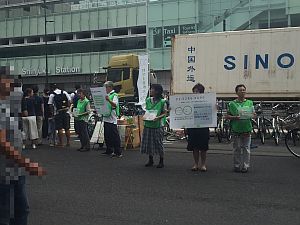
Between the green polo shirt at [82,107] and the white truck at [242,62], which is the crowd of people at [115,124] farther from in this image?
the white truck at [242,62]

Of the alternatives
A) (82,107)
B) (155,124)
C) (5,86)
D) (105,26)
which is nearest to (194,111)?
(155,124)

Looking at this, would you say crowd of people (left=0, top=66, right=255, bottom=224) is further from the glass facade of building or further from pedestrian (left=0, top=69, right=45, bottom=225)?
the glass facade of building

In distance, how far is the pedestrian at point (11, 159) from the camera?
3.85 metres

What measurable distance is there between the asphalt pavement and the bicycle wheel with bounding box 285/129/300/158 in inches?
9.4

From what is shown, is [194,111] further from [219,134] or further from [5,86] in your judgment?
[5,86]

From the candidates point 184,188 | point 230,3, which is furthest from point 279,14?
point 184,188

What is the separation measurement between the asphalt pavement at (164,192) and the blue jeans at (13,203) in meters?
1.52

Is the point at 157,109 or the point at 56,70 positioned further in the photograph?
the point at 56,70

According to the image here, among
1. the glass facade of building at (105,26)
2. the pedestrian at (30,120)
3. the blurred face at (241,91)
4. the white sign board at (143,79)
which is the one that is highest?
the glass facade of building at (105,26)

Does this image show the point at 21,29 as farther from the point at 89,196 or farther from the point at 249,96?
Result: the point at 89,196

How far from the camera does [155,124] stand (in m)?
9.84

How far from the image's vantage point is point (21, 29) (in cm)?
6869

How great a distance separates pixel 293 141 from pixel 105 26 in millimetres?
52157

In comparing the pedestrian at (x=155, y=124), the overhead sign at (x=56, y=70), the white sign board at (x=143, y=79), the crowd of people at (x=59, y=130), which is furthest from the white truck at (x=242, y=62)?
the overhead sign at (x=56, y=70)
